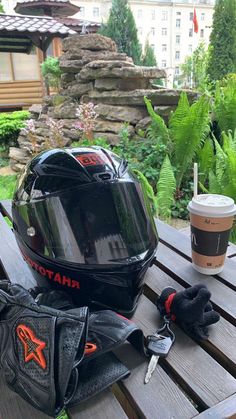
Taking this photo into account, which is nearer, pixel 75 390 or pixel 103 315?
pixel 75 390

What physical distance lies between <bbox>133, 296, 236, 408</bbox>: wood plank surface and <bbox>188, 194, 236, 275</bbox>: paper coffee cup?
0.32 meters

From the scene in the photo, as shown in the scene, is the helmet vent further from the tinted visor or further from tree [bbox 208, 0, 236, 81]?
tree [bbox 208, 0, 236, 81]

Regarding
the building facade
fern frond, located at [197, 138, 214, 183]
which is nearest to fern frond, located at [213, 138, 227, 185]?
fern frond, located at [197, 138, 214, 183]

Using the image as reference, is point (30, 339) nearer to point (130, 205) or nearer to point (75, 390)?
point (75, 390)

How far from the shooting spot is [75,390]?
67 cm

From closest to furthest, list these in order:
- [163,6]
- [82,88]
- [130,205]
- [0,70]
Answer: [130,205]
[82,88]
[0,70]
[163,6]

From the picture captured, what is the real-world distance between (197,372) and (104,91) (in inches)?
169

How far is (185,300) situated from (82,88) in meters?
4.47

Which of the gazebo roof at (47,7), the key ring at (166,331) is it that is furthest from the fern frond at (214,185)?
the gazebo roof at (47,7)

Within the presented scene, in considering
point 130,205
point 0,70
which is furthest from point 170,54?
point 130,205

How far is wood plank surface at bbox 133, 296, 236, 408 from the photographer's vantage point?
0.68 metres

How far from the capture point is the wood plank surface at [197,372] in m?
0.68

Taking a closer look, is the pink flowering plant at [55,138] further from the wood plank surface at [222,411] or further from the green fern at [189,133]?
the wood plank surface at [222,411]

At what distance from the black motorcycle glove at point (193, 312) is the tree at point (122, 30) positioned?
9883 millimetres
